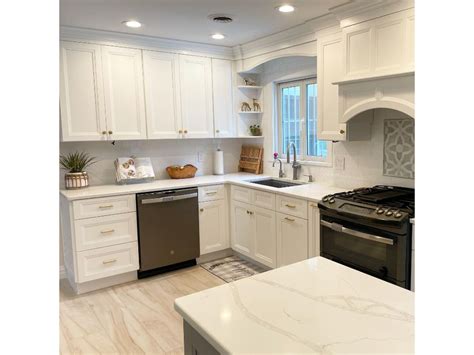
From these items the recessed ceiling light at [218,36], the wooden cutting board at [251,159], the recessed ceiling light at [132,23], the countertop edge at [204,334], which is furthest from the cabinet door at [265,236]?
the countertop edge at [204,334]

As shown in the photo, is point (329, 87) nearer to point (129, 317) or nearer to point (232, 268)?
point (232, 268)

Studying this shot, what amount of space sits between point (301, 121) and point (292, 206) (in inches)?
49.5

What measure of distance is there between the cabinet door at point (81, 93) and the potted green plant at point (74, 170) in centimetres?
26

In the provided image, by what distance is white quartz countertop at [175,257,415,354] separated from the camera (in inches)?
38.5

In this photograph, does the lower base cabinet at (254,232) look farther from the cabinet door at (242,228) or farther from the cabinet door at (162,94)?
the cabinet door at (162,94)

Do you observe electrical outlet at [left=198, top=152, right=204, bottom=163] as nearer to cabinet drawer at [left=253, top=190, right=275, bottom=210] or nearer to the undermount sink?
the undermount sink

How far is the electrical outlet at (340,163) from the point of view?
11.6 ft

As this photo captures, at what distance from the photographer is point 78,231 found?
3334 mm

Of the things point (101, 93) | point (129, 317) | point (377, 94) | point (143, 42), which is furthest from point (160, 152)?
point (377, 94)

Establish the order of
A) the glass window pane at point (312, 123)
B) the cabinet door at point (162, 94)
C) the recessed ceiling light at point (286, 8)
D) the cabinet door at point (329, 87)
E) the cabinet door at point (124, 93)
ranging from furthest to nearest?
the glass window pane at point (312, 123) < the cabinet door at point (162, 94) < the cabinet door at point (124, 93) < the cabinet door at point (329, 87) < the recessed ceiling light at point (286, 8)

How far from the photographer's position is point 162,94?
3.99 meters
